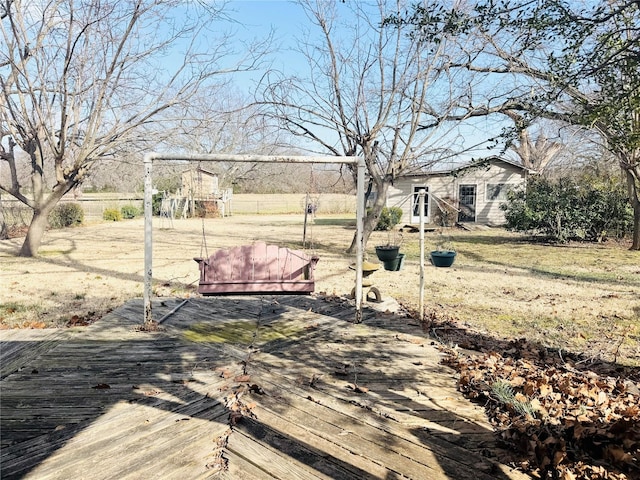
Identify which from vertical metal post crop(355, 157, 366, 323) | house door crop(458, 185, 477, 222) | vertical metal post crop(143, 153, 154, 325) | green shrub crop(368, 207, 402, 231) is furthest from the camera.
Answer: house door crop(458, 185, 477, 222)

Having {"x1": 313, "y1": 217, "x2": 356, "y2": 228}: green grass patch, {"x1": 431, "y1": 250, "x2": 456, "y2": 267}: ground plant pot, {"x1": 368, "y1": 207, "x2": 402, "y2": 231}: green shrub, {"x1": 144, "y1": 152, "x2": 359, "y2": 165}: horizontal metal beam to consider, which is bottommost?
{"x1": 431, "y1": 250, "x2": 456, "y2": 267}: ground plant pot

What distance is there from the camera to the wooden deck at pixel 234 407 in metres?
2.29

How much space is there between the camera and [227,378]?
11.3ft

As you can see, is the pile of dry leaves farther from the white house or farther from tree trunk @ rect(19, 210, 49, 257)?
the white house

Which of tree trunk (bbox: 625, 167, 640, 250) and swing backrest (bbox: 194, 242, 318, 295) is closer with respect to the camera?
swing backrest (bbox: 194, 242, 318, 295)

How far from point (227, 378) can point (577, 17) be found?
438 centimetres

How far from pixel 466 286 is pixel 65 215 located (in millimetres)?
22026

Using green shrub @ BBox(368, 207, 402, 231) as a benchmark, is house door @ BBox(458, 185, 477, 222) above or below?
above

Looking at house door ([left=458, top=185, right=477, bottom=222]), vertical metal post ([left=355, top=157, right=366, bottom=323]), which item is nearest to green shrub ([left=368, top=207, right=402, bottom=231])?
house door ([left=458, top=185, right=477, bottom=222])

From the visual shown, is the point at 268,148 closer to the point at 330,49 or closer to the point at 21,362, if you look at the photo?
the point at 330,49

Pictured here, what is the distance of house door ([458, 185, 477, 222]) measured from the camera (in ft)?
79.5

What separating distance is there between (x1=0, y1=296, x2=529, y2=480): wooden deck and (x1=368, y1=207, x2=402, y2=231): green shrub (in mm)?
17757

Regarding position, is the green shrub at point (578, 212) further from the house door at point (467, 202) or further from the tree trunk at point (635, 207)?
the house door at point (467, 202)

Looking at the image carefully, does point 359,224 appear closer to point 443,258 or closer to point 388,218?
point 443,258
